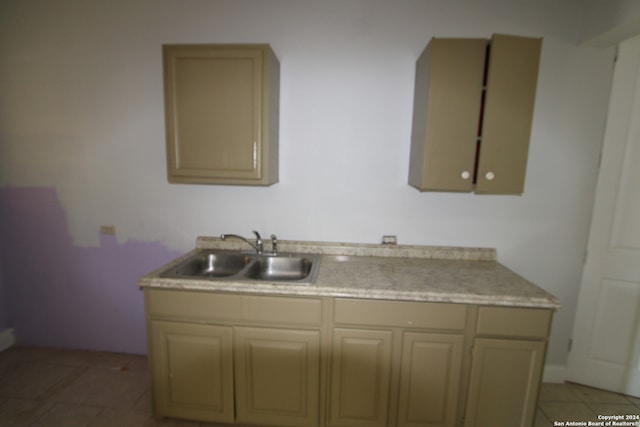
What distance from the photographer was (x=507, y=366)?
1458 millimetres

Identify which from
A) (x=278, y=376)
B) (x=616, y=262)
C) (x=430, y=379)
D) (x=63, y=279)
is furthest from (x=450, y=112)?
(x=63, y=279)

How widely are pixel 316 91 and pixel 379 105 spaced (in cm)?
44

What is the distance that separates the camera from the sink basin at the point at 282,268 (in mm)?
1961

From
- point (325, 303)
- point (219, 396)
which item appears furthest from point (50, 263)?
point (325, 303)

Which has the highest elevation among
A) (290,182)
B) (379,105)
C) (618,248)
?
(379,105)

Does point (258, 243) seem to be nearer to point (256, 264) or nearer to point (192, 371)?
point (256, 264)

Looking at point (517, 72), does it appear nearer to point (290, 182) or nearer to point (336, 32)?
point (336, 32)

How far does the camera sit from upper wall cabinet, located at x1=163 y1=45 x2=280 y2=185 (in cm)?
168

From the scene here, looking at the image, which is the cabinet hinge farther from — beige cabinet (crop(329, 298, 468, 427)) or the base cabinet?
beige cabinet (crop(329, 298, 468, 427))

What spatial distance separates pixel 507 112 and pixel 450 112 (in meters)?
0.30


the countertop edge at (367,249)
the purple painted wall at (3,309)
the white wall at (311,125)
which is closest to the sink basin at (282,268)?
the countertop edge at (367,249)

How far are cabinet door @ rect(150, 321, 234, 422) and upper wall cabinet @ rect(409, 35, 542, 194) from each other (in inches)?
58.4

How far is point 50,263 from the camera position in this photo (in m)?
2.27

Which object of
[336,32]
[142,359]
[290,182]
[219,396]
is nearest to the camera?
[219,396]
